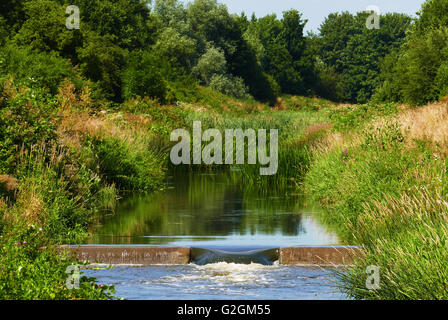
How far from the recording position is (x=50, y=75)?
89.9 feet

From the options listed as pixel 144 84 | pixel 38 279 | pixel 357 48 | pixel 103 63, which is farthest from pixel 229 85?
pixel 38 279

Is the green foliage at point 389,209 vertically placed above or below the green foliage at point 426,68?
below

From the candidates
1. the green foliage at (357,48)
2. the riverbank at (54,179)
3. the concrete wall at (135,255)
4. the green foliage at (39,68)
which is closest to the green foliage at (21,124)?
the riverbank at (54,179)

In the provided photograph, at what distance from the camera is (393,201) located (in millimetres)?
9641

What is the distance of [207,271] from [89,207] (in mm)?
4618

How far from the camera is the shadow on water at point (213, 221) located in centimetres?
1170

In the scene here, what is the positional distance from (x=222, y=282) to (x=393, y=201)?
2.53 m

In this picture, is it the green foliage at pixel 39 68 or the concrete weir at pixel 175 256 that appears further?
the green foliage at pixel 39 68

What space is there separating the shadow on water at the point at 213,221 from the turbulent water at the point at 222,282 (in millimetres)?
1271

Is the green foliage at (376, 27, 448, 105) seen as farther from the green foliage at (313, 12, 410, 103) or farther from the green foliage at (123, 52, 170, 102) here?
the green foliage at (313, 12, 410, 103)

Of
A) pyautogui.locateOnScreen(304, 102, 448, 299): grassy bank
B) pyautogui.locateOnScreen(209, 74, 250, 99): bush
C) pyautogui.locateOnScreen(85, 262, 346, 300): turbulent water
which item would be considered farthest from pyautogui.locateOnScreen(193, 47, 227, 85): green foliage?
pyautogui.locateOnScreen(85, 262, 346, 300): turbulent water

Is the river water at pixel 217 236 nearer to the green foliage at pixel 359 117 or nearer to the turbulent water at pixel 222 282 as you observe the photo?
the turbulent water at pixel 222 282
